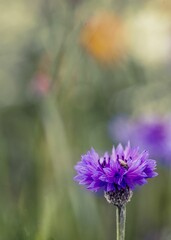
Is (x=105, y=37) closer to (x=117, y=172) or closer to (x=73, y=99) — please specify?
(x=73, y=99)

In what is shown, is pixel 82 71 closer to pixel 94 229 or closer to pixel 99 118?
pixel 99 118

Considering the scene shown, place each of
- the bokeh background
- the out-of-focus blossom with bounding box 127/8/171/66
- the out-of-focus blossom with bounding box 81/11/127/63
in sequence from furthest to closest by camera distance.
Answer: the out-of-focus blossom with bounding box 127/8/171/66 → the out-of-focus blossom with bounding box 81/11/127/63 → the bokeh background

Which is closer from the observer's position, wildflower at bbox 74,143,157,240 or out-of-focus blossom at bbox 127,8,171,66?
wildflower at bbox 74,143,157,240

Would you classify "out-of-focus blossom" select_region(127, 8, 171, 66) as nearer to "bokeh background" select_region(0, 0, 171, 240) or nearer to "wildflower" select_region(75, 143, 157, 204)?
"bokeh background" select_region(0, 0, 171, 240)

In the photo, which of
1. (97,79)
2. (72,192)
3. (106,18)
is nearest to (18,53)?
(97,79)

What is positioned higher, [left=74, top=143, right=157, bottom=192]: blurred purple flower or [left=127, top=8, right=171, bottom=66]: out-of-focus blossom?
[left=127, top=8, right=171, bottom=66]: out-of-focus blossom

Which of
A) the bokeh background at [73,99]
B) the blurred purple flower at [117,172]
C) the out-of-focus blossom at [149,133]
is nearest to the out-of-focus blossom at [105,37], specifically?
the bokeh background at [73,99]

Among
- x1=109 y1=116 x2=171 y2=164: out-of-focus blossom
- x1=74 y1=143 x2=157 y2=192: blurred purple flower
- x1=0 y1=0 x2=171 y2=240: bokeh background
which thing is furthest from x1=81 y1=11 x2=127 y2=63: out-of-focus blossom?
x1=74 y1=143 x2=157 y2=192: blurred purple flower
